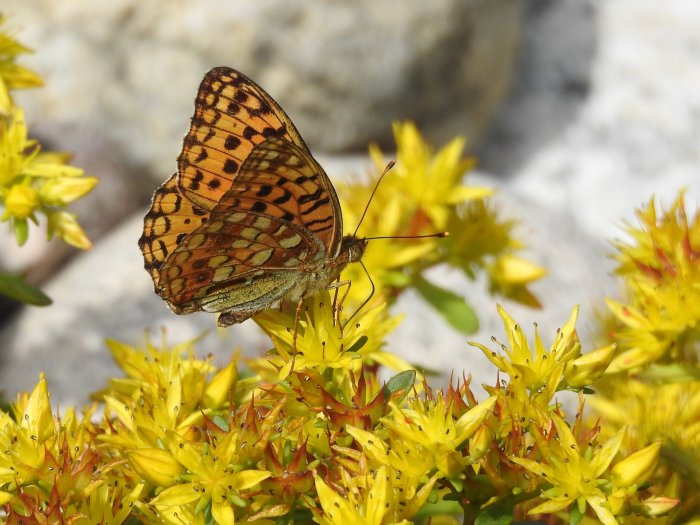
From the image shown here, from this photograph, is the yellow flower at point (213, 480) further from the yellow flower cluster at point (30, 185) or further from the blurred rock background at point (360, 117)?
the blurred rock background at point (360, 117)

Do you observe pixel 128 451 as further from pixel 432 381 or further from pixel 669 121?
pixel 669 121

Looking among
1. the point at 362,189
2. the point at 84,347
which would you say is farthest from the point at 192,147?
the point at 84,347

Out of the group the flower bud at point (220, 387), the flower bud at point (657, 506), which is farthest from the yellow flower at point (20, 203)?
the flower bud at point (657, 506)

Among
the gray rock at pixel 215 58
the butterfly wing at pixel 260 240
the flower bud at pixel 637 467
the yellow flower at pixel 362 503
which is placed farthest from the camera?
the gray rock at pixel 215 58

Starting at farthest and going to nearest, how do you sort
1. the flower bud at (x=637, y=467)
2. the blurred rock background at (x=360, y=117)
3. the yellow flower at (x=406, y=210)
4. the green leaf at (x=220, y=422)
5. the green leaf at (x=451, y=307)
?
the blurred rock background at (x=360, y=117), the green leaf at (x=451, y=307), the yellow flower at (x=406, y=210), the green leaf at (x=220, y=422), the flower bud at (x=637, y=467)

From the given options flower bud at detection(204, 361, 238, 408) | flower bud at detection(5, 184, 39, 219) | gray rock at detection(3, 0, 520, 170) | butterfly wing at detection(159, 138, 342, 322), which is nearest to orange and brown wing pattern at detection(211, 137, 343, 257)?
butterfly wing at detection(159, 138, 342, 322)

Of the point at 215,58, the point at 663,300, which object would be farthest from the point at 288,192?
the point at 215,58

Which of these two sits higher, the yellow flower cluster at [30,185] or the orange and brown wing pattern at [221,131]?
the orange and brown wing pattern at [221,131]
